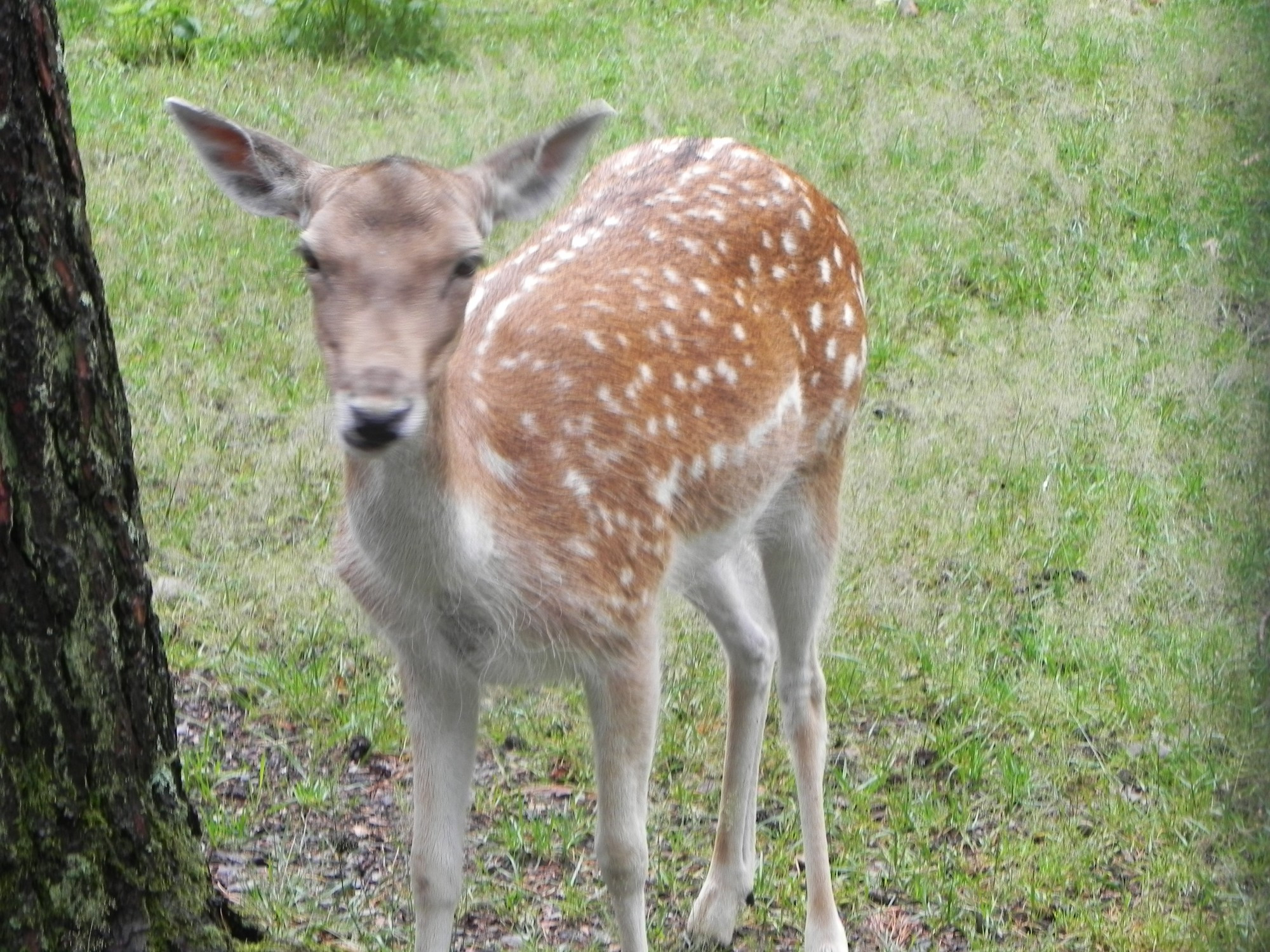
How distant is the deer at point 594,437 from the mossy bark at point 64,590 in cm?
43

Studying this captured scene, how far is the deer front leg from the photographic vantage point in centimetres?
392

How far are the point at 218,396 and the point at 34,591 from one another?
13.0ft

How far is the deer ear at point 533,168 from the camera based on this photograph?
11.6 feet

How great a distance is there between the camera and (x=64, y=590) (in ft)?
9.87

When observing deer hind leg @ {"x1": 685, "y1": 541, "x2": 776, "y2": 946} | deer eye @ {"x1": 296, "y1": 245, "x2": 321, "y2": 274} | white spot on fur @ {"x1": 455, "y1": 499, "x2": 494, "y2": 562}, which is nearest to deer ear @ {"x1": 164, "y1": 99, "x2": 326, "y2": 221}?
deer eye @ {"x1": 296, "y1": 245, "x2": 321, "y2": 274}

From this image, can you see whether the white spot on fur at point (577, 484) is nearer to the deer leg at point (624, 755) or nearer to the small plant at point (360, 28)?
the deer leg at point (624, 755)

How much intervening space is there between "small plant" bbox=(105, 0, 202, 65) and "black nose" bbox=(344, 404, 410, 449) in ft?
24.6

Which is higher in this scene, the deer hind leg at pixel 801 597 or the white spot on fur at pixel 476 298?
the white spot on fur at pixel 476 298

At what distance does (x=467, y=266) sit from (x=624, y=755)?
123cm

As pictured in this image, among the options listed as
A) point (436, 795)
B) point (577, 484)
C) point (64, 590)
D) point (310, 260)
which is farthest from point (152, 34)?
point (64, 590)

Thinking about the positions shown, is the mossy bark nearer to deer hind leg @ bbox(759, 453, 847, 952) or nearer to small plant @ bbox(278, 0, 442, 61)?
deer hind leg @ bbox(759, 453, 847, 952)

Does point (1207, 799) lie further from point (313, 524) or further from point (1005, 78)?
point (1005, 78)

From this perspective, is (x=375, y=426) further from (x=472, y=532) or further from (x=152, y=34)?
(x=152, y=34)

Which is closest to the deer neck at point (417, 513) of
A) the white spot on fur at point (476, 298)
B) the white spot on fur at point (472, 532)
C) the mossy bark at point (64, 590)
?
the white spot on fur at point (472, 532)
